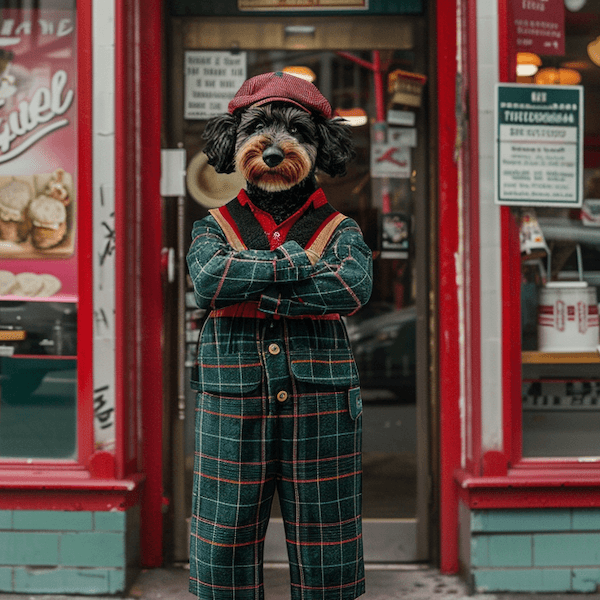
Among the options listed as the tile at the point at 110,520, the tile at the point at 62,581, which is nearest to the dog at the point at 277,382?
the tile at the point at 110,520

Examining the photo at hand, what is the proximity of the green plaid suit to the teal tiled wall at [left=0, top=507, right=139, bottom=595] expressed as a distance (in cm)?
110

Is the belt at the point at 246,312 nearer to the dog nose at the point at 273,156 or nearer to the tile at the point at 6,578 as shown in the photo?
the dog nose at the point at 273,156

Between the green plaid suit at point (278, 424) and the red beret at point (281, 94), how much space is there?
1.28 feet

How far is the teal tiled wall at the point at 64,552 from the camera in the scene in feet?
9.94

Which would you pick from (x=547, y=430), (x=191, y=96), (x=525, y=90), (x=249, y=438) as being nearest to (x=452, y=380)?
(x=547, y=430)

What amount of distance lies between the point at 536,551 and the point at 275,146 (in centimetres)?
212

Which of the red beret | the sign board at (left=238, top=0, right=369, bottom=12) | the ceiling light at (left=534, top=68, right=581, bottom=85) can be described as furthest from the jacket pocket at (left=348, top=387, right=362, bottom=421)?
the sign board at (left=238, top=0, right=369, bottom=12)

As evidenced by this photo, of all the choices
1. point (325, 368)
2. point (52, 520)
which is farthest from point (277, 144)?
point (52, 520)

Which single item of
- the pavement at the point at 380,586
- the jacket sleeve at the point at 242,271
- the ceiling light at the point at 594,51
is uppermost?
the ceiling light at the point at 594,51

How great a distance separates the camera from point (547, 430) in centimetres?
320

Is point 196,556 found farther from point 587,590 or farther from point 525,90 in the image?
point 525,90

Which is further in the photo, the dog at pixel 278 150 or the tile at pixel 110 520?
the tile at pixel 110 520

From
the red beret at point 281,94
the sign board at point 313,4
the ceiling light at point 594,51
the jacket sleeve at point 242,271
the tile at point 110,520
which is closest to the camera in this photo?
the jacket sleeve at point 242,271

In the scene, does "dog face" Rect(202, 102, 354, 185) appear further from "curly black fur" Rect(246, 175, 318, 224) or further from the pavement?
the pavement
